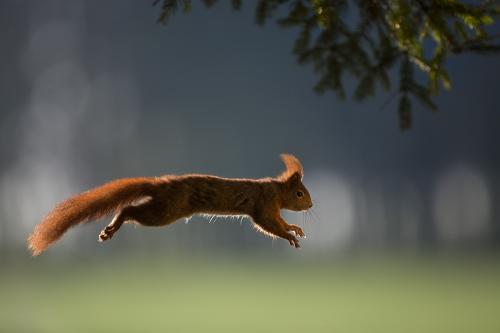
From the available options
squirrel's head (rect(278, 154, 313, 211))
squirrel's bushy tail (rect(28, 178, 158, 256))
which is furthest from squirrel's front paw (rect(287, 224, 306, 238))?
squirrel's bushy tail (rect(28, 178, 158, 256))

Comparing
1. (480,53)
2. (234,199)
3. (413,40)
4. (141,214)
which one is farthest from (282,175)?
(480,53)

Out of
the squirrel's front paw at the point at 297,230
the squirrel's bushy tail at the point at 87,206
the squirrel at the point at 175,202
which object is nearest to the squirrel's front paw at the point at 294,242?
the squirrel at the point at 175,202

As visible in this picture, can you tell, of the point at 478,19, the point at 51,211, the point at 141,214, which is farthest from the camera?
the point at 478,19

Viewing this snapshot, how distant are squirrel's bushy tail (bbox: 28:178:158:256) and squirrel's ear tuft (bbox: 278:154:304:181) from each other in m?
0.45

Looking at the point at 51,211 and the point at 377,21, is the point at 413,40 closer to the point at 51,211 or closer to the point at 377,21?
the point at 377,21

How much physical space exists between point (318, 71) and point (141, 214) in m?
1.52

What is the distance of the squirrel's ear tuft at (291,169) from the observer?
5.44 feet

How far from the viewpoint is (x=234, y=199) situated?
1.53 metres

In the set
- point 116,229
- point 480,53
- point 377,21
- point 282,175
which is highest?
point 377,21

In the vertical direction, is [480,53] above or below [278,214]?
above

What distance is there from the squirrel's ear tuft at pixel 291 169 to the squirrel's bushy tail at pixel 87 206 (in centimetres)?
45

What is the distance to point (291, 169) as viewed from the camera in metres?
1.72

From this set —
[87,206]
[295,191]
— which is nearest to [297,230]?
[295,191]

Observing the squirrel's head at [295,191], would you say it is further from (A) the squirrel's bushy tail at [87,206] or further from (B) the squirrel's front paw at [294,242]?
(A) the squirrel's bushy tail at [87,206]
